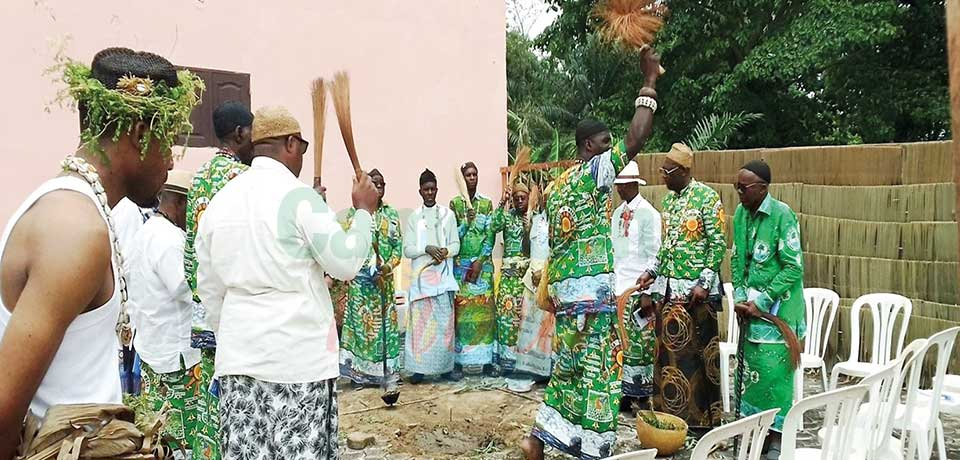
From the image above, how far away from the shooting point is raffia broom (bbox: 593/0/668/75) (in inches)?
167

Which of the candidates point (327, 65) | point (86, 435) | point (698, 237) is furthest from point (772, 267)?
point (327, 65)

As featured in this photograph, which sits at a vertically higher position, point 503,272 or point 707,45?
point 707,45

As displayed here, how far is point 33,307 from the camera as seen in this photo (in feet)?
5.50

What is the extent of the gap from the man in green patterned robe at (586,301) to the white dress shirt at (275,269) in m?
1.77

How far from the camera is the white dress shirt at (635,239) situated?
6242 mm

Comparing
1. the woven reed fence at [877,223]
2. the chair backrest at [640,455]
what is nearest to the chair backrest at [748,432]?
the chair backrest at [640,455]

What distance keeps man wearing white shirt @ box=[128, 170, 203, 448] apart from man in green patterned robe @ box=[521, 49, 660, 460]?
2.05m

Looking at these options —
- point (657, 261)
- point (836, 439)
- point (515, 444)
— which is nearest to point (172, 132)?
point (836, 439)

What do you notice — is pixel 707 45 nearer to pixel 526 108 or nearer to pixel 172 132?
pixel 526 108

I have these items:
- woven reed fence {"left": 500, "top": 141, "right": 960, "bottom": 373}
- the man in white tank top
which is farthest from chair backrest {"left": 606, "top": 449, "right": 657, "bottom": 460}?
woven reed fence {"left": 500, "top": 141, "right": 960, "bottom": 373}

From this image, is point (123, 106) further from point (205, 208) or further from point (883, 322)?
point (883, 322)

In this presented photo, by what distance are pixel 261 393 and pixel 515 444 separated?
2.91 m

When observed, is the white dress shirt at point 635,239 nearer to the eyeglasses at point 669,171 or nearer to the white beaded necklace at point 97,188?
the eyeglasses at point 669,171

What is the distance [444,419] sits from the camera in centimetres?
615
